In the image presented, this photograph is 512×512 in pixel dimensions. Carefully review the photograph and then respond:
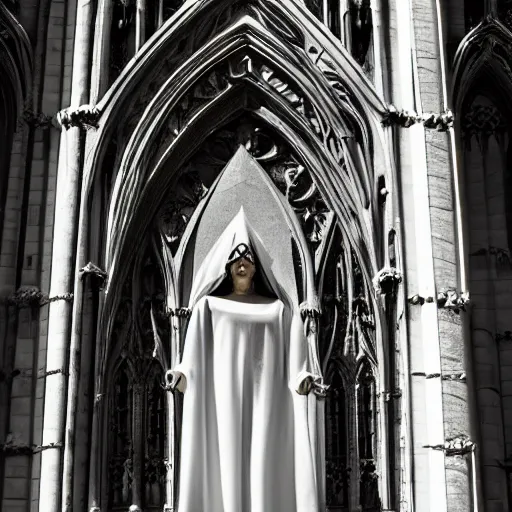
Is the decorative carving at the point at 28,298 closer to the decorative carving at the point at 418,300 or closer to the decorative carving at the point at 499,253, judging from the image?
the decorative carving at the point at 418,300

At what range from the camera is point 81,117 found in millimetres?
9414

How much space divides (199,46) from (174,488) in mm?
3432

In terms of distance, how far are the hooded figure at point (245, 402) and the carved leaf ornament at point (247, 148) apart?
1.85ft

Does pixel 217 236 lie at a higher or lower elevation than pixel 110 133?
lower

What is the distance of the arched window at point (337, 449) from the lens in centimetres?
905

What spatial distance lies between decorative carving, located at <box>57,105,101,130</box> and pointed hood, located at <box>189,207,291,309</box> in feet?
4.30

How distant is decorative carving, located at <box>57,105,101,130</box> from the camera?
9.41 meters

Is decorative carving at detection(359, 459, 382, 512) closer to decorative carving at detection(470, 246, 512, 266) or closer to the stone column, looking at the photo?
decorative carving at detection(470, 246, 512, 266)

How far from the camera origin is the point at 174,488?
8.99m

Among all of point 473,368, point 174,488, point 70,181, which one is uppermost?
point 70,181

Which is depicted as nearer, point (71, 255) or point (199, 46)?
point (71, 255)


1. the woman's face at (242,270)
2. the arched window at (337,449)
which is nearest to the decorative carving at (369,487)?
the arched window at (337,449)

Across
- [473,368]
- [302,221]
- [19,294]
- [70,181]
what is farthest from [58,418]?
[473,368]

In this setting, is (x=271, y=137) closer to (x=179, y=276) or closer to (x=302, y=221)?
(x=302, y=221)
